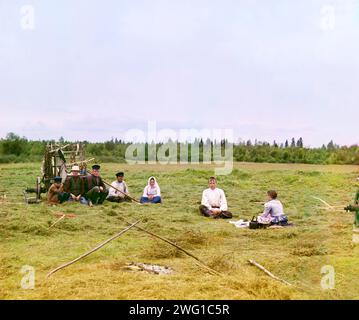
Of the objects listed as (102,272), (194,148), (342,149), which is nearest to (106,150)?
(194,148)

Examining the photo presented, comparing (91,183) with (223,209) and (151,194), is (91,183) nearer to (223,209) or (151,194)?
(151,194)

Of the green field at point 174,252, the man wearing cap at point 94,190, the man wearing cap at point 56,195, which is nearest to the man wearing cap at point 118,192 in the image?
the man wearing cap at point 94,190

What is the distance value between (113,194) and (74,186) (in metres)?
1.05

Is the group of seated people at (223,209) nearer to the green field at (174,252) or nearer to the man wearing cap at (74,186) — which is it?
the green field at (174,252)

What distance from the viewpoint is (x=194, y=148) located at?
1449 inches

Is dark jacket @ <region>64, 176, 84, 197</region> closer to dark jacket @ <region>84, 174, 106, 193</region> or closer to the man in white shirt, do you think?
dark jacket @ <region>84, 174, 106, 193</region>

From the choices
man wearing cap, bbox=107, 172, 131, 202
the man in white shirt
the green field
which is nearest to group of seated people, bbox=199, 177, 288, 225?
the man in white shirt

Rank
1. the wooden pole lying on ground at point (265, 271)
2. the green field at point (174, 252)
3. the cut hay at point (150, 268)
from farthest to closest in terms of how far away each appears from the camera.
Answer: the cut hay at point (150, 268)
the wooden pole lying on ground at point (265, 271)
the green field at point (174, 252)

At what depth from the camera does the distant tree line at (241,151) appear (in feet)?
106

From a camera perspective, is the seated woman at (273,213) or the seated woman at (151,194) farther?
the seated woman at (151,194)

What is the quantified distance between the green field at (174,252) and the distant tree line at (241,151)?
834 inches

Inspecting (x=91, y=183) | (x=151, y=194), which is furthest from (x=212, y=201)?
(x=91, y=183)

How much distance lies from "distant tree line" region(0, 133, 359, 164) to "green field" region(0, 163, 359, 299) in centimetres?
2119
